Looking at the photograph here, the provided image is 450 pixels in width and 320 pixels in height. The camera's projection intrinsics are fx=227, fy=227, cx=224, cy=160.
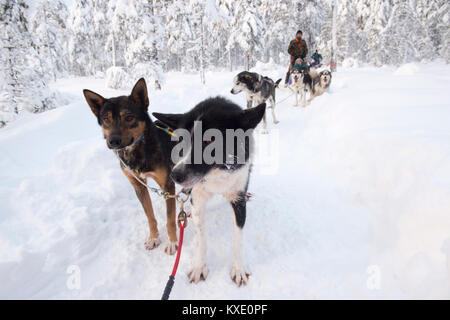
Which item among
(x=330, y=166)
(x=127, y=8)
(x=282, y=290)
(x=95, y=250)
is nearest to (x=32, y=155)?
(x=95, y=250)

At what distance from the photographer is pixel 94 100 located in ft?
8.27

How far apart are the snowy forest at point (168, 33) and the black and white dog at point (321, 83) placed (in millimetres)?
9337

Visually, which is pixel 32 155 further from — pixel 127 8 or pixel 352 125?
pixel 127 8

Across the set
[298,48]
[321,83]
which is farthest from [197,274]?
[298,48]

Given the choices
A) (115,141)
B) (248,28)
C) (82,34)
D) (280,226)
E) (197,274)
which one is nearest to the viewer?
(115,141)

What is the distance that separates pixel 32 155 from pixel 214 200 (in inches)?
180

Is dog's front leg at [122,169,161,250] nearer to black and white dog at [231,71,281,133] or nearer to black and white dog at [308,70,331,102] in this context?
black and white dog at [231,71,281,133]

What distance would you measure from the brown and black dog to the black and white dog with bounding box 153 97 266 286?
0.32 meters

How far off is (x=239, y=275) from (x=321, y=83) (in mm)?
11282

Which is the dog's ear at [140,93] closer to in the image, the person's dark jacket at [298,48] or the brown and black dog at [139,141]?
the brown and black dog at [139,141]

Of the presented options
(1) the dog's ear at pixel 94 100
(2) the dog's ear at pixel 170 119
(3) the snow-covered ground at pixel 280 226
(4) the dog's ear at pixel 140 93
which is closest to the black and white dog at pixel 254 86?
(3) the snow-covered ground at pixel 280 226

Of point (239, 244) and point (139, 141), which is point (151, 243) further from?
point (139, 141)

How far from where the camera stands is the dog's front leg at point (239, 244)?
2420mm

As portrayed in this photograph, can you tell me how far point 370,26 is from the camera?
3147 centimetres
